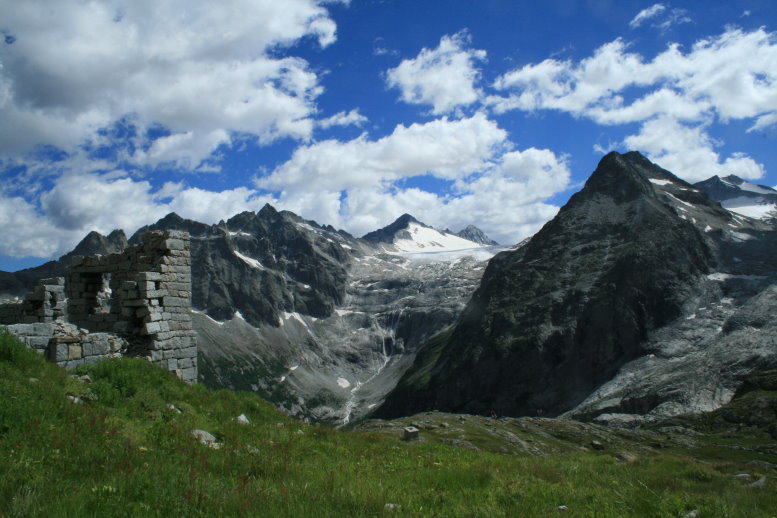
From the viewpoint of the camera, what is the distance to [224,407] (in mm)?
16406

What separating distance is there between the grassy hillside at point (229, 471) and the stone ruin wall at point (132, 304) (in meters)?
4.89

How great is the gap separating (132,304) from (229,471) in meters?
14.0

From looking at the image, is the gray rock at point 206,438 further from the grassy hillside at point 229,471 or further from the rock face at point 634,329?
the rock face at point 634,329

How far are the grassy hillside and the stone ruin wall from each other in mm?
4891

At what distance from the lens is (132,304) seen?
21.4 metres

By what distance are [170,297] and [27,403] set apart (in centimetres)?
1246

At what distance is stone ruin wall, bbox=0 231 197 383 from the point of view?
21078 mm

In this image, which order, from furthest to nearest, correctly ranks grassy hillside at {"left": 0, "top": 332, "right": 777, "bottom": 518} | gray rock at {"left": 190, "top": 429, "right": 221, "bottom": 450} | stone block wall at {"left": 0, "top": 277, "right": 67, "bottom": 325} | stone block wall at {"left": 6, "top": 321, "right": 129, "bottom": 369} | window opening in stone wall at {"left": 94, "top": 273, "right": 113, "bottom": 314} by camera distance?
window opening in stone wall at {"left": 94, "top": 273, "right": 113, "bottom": 314} → stone block wall at {"left": 0, "top": 277, "right": 67, "bottom": 325} → stone block wall at {"left": 6, "top": 321, "right": 129, "bottom": 369} → gray rock at {"left": 190, "top": 429, "right": 221, "bottom": 450} → grassy hillside at {"left": 0, "top": 332, "right": 777, "bottom": 518}

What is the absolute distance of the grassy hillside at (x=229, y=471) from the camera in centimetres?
750

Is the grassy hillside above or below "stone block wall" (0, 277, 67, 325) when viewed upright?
below

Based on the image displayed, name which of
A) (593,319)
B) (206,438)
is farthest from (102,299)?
(593,319)

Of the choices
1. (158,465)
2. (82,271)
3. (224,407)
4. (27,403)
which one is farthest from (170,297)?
(158,465)

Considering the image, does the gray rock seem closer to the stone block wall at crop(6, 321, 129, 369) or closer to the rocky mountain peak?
the stone block wall at crop(6, 321, 129, 369)

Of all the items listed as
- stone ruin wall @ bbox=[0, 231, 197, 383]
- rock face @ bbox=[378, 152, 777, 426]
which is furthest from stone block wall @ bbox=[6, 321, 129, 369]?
rock face @ bbox=[378, 152, 777, 426]
